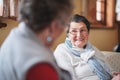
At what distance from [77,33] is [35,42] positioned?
1.23m

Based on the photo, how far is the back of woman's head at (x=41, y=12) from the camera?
0.78 metres

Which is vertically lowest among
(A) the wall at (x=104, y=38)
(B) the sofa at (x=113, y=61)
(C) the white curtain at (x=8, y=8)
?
(B) the sofa at (x=113, y=61)

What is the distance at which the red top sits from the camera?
28.1 inches

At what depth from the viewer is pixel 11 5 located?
2.25 metres

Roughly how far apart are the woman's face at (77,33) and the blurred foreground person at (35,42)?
115cm

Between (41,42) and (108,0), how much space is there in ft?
7.91

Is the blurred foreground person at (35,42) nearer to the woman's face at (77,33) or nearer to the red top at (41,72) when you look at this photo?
the red top at (41,72)

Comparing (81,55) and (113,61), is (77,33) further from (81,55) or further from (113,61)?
(113,61)

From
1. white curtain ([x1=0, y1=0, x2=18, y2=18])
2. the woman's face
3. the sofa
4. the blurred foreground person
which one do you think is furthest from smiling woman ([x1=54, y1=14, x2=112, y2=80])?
the blurred foreground person

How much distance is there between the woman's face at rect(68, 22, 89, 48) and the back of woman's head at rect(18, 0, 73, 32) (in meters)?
1.17

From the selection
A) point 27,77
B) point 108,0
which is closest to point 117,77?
point 27,77

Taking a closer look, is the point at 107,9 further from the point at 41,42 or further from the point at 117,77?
the point at 41,42

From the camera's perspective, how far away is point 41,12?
2.54 feet

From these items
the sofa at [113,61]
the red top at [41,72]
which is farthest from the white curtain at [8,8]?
the red top at [41,72]
